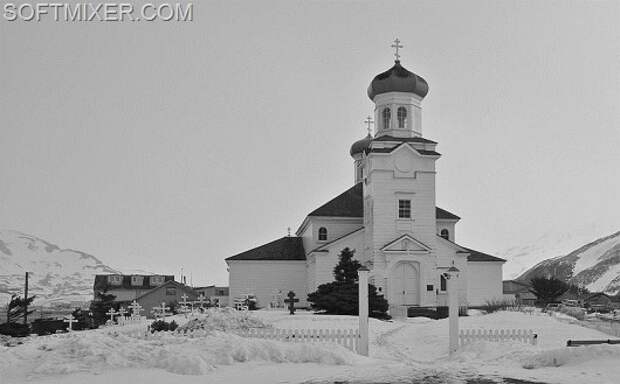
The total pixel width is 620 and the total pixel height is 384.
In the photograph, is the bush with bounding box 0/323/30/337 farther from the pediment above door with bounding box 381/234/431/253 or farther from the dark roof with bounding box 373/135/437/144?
the dark roof with bounding box 373/135/437/144

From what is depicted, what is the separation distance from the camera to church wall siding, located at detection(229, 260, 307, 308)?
48.4 metres

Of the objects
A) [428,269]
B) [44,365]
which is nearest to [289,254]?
[428,269]

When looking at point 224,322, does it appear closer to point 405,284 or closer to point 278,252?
point 405,284

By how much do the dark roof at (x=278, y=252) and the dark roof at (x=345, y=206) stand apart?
11.2 ft

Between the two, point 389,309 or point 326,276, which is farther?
point 326,276

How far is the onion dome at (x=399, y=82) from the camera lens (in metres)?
45.6

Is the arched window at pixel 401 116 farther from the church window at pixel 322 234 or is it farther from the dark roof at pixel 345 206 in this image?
the church window at pixel 322 234

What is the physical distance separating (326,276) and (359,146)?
19702 mm

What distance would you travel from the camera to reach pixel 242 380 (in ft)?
43.1

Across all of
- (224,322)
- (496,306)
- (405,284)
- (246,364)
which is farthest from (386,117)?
(246,364)

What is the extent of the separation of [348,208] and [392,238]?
6708 millimetres

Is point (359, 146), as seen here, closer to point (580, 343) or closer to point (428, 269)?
point (428, 269)

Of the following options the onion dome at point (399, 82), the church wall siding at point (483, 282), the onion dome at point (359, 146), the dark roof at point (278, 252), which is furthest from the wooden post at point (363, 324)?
the onion dome at point (359, 146)

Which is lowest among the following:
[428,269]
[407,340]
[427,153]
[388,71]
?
[407,340]
